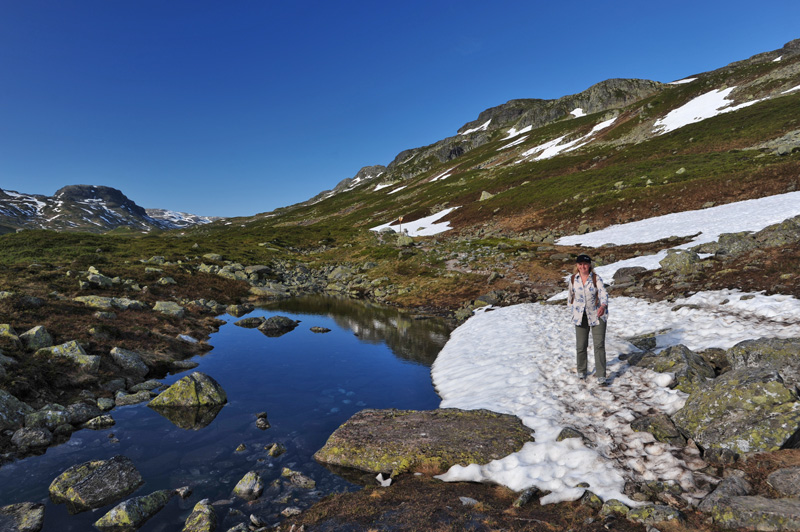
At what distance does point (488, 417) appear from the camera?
10859mm

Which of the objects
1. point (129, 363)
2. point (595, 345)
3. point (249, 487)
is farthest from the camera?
point (129, 363)

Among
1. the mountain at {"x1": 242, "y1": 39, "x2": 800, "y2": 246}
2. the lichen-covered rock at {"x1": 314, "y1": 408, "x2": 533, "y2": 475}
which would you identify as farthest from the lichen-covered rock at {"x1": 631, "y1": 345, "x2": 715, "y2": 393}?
the mountain at {"x1": 242, "y1": 39, "x2": 800, "y2": 246}

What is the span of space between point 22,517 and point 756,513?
14300 mm

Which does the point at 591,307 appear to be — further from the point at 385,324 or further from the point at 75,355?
the point at 75,355

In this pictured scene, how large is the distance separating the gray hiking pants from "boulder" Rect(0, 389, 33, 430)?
18496 mm

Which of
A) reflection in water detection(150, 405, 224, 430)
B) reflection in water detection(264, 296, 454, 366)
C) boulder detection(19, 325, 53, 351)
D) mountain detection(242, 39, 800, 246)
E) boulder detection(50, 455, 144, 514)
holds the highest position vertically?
mountain detection(242, 39, 800, 246)

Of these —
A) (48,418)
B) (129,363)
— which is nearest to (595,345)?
(48,418)

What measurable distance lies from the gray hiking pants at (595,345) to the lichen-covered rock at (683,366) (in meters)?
1.66

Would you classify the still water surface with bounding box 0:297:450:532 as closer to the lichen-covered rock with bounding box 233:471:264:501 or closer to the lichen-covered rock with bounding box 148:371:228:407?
the lichen-covered rock with bounding box 233:471:264:501

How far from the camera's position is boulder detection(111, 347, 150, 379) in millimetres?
16734

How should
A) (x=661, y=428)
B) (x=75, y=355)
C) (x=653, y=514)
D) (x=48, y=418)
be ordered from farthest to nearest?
(x=75, y=355), (x=48, y=418), (x=661, y=428), (x=653, y=514)

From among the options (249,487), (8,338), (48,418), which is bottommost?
(249,487)

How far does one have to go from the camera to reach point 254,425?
41.5 feet

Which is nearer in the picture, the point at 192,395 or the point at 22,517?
the point at 22,517
